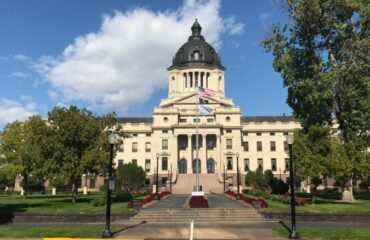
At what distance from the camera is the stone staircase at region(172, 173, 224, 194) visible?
74.2 m

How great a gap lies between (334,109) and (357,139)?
13.3 ft

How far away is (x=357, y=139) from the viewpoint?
141 feet

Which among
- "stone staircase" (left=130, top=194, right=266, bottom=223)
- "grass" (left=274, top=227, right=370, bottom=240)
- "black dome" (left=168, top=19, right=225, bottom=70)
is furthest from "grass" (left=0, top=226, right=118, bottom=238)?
"black dome" (left=168, top=19, right=225, bottom=70)

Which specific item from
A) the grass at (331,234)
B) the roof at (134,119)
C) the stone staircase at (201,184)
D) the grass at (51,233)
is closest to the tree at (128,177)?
the stone staircase at (201,184)

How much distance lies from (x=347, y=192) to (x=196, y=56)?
71455 mm

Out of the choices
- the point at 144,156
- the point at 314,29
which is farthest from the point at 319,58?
the point at 144,156

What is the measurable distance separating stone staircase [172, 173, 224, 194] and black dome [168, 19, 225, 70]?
3713cm

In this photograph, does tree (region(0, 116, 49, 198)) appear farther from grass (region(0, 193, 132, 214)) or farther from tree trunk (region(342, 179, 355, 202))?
tree trunk (region(342, 179, 355, 202))

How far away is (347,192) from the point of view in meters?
42.8

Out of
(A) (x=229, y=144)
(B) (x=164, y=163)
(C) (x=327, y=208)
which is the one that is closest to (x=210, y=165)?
(A) (x=229, y=144)

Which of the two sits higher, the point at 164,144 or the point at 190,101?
the point at 190,101

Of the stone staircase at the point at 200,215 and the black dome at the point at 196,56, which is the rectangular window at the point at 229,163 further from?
the stone staircase at the point at 200,215

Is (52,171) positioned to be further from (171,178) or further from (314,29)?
(171,178)

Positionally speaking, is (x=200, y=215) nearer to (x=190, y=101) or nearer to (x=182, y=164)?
(x=182, y=164)
